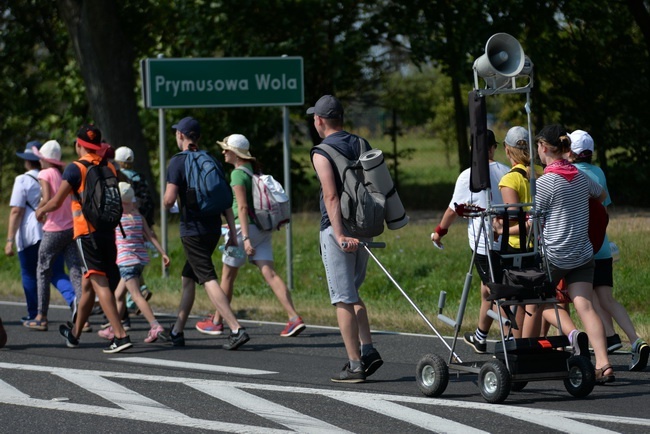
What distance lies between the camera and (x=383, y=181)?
7.81 m

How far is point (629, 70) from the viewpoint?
21.3 m

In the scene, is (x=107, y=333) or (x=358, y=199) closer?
(x=358, y=199)

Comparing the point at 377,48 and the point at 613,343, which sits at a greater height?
the point at 377,48

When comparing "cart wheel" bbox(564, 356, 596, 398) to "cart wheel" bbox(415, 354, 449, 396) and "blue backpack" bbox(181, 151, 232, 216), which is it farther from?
"blue backpack" bbox(181, 151, 232, 216)

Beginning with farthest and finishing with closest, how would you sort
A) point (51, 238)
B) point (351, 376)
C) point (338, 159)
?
point (51, 238), point (351, 376), point (338, 159)

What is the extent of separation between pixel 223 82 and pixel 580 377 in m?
8.01

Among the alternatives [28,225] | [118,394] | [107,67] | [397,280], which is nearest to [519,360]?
[118,394]

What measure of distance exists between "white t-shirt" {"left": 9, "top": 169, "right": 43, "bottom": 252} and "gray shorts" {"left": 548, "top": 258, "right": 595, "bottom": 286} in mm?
5719

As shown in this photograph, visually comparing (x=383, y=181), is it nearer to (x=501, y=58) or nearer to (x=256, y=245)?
(x=501, y=58)

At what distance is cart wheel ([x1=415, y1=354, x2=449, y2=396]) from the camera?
735cm

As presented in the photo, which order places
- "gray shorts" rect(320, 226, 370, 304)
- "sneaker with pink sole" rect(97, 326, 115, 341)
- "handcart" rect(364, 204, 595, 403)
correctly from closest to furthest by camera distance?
"handcart" rect(364, 204, 595, 403) < "gray shorts" rect(320, 226, 370, 304) < "sneaker with pink sole" rect(97, 326, 115, 341)

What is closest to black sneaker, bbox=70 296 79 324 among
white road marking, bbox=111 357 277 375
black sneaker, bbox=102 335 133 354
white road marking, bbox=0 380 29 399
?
black sneaker, bbox=102 335 133 354

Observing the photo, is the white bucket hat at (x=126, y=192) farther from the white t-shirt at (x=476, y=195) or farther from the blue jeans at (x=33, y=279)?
the white t-shirt at (x=476, y=195)

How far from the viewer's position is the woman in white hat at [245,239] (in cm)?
1048
